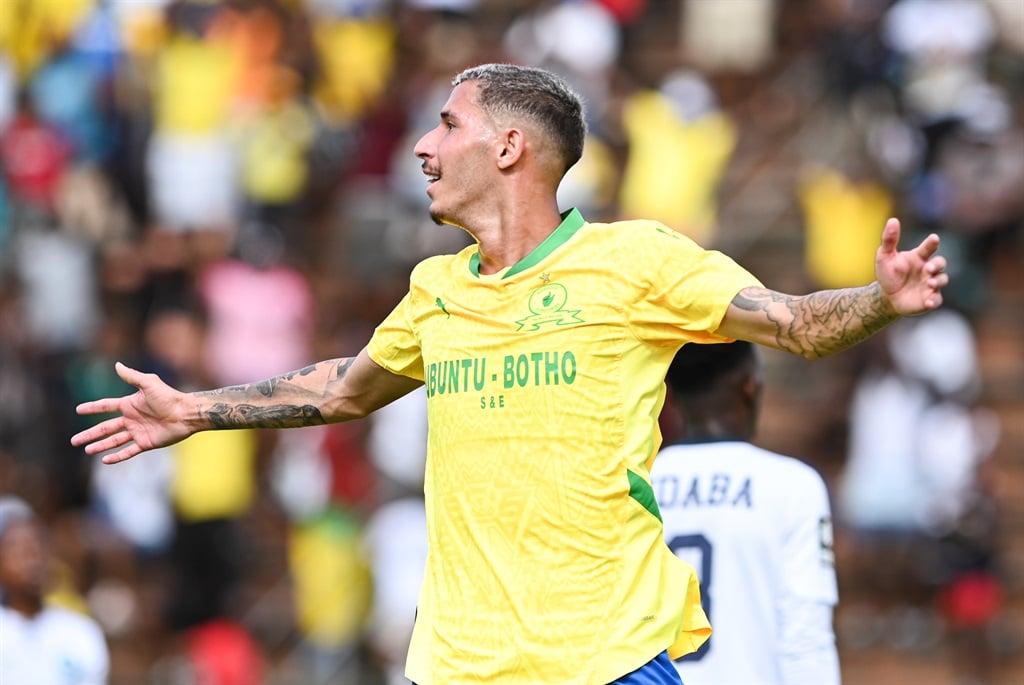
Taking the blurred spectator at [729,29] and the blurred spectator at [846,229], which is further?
the blurred spectator at [729,29]

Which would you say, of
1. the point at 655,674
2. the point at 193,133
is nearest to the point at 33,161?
the point at 193,133

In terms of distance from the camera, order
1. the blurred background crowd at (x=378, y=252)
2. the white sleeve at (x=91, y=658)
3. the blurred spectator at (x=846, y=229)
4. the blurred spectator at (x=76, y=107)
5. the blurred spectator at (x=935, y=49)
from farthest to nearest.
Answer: the blurred spectator at (x=76, y=107), the blurred spectator at (x=935, y=49), the blurred spectator at (x=846, y=229), the blurred background crowd at (x=378, y=252), the white sleeve at (x=91, y=658)

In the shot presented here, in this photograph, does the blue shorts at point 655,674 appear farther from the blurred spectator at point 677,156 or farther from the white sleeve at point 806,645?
the blurred spectator at point 677,156

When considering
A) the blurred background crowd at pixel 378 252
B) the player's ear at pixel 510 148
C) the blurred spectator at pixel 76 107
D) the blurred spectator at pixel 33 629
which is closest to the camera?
the player's ear at pixel 510 148

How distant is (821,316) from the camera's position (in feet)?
16.3

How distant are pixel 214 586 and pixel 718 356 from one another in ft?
26.7

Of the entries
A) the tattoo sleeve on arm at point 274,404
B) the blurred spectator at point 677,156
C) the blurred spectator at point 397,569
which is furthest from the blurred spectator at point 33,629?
the blurred spectator at point 677,156

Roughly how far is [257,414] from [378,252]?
10956mm

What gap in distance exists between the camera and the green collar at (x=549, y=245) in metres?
5.34

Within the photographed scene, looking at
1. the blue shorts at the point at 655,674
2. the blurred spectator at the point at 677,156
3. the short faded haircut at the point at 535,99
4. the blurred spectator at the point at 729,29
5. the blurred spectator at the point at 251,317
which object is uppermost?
the blurred spectator at the point at 729,29

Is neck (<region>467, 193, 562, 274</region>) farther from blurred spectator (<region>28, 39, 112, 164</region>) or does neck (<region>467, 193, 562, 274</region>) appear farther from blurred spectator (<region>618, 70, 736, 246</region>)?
blurred spectator (<region>28, 39, 112, 164</region>)

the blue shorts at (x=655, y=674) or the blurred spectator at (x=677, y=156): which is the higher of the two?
the blurred spectator at (x=677, y=156)

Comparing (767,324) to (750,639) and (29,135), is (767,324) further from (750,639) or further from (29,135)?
(29,135)

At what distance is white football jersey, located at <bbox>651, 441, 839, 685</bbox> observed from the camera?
6297 millimetres
